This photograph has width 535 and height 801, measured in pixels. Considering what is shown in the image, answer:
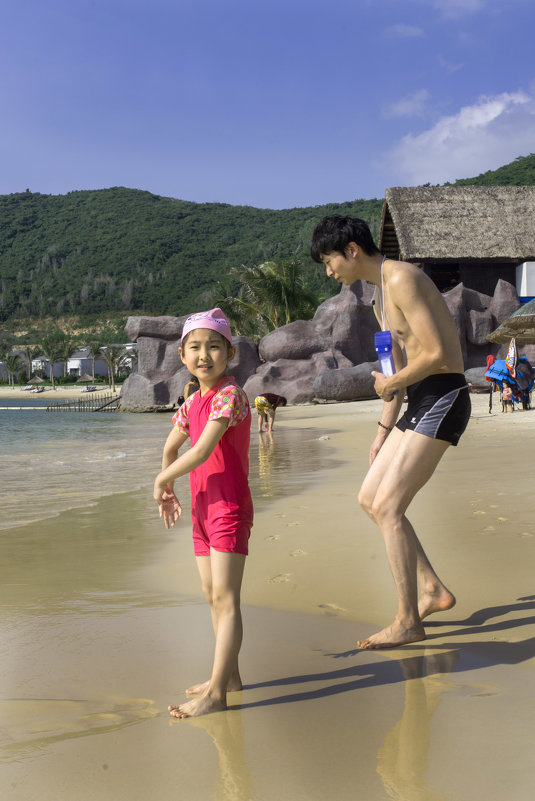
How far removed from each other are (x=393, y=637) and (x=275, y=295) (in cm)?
3566

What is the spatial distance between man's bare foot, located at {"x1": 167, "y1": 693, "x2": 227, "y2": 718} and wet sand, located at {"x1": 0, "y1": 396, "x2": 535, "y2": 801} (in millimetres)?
33

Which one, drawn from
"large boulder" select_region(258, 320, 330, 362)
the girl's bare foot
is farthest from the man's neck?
"large boulder" select_region(258, 320, 330, 362)

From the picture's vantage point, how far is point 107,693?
2541 mm

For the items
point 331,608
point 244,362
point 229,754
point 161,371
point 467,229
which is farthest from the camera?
point 161,371

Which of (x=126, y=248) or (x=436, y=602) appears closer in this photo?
(x=436, y=602)

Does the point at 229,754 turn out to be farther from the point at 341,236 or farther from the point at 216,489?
the point at 341,236

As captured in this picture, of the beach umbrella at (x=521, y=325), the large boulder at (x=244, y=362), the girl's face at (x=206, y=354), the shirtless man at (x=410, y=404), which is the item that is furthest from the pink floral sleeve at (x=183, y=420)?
the large boulder at (x=244, y=362)

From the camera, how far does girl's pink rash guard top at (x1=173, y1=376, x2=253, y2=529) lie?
2582 mm

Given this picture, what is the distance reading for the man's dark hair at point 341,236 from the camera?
320cm

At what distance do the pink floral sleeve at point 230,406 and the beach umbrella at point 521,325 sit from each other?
1425cm

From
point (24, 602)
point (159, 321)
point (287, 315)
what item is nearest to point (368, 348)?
point (287, 315)

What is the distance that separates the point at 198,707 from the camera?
92.0 inches

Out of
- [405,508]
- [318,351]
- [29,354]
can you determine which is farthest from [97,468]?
[29,354]

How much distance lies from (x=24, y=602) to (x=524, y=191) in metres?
29.5
